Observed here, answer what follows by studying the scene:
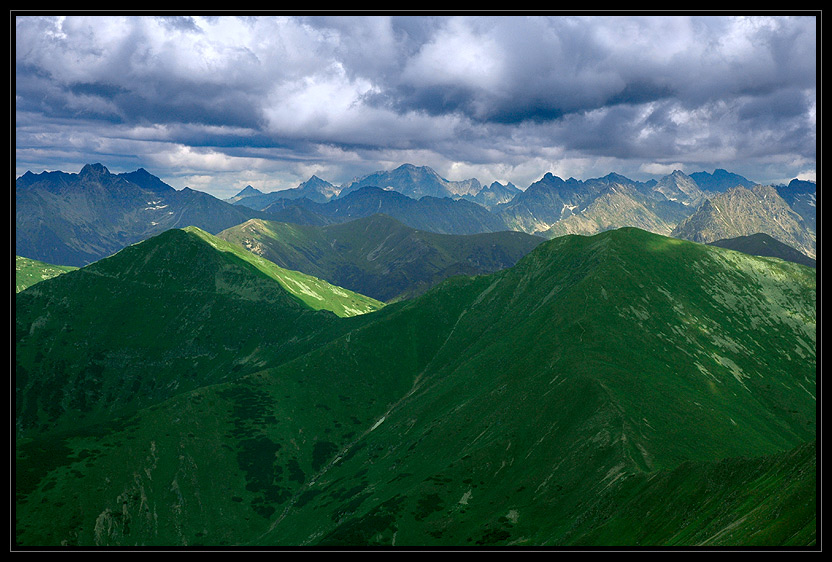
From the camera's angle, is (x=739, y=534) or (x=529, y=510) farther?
(x=529, y=510)

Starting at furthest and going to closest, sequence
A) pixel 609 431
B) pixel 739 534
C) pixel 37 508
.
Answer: pixel 37 508, pixel 609 431, pixel 739 534

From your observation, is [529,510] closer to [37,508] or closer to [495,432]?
[495,432]
